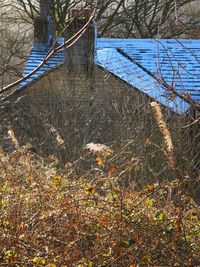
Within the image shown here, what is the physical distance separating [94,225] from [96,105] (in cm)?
1017

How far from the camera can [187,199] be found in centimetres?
588

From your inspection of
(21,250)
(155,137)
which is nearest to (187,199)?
(21,250)

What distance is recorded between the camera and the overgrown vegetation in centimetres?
495

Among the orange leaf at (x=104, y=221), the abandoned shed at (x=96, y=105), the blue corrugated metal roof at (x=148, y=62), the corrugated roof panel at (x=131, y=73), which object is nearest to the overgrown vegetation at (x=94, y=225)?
the orange leaf at (x=104, y=221)

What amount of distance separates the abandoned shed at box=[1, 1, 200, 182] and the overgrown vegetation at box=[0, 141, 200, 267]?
500 centimetres

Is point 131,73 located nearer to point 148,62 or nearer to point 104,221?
point 148,62

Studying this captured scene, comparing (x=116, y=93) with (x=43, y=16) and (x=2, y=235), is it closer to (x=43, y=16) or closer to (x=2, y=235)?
(x=43, y=16)

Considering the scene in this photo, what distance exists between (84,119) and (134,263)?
10268 millimetres

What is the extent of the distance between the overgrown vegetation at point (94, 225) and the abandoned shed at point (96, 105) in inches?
197

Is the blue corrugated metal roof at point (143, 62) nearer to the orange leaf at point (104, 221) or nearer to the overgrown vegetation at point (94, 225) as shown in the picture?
the overgrown vegetation at point (94, 225)

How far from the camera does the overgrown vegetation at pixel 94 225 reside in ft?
16.2

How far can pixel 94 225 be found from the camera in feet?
17.5

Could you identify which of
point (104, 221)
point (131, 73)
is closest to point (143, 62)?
point (131, 73)

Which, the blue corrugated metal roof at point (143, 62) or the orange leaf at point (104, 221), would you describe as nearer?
the orange leaf at point (104, 221)
